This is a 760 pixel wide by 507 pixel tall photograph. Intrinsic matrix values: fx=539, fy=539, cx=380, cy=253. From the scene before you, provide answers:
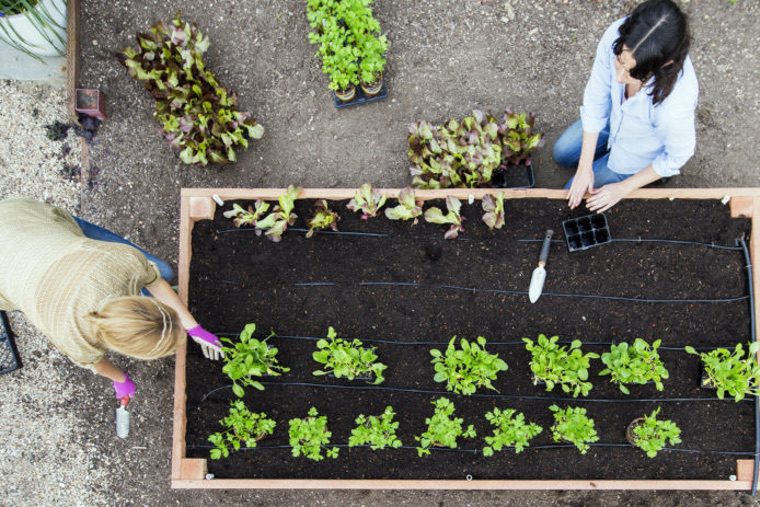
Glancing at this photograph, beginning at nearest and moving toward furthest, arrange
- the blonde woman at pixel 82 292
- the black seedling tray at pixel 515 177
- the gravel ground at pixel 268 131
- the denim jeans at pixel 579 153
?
the blonde woman at pixel 82 292 < the denim jeans at pixel 579 153 < the black seedling tray at pixel 515 177 < the gravel ground at pixel 268 131

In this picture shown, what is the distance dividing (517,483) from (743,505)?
54.8 inches

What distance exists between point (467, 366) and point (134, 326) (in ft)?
4.19

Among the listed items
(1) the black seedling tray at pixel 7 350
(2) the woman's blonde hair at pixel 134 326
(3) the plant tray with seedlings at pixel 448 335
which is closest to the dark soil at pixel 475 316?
(3) the plant tray with seedlings at pixel 448 335

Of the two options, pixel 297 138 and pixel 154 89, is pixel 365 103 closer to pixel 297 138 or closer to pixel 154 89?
pixel 297 138

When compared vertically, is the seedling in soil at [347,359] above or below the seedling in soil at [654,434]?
above

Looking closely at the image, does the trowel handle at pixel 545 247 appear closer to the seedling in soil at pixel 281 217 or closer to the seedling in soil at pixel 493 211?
the seedling in soil at pixel 493 211

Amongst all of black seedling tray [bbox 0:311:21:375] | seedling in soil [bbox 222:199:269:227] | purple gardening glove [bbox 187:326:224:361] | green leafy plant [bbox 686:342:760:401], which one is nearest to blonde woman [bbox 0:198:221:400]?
purple gardening glove [bbox 187:326:224:361]

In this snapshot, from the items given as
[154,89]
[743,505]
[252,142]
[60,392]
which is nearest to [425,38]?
[252,142]

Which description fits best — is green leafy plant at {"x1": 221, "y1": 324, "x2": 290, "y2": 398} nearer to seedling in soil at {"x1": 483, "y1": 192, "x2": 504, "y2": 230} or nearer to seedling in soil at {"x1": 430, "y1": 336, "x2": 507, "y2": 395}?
seedling in soil at {"x1": 430, "y1": 336, "x2": 507, "y2": 395}

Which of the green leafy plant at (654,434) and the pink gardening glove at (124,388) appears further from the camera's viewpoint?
the pink gardening glove at (124,388)

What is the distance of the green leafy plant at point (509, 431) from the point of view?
224cm

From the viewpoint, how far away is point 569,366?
7.15 feet

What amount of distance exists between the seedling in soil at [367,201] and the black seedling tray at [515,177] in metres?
0.61

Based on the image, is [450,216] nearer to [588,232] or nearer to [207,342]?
[588,232]
